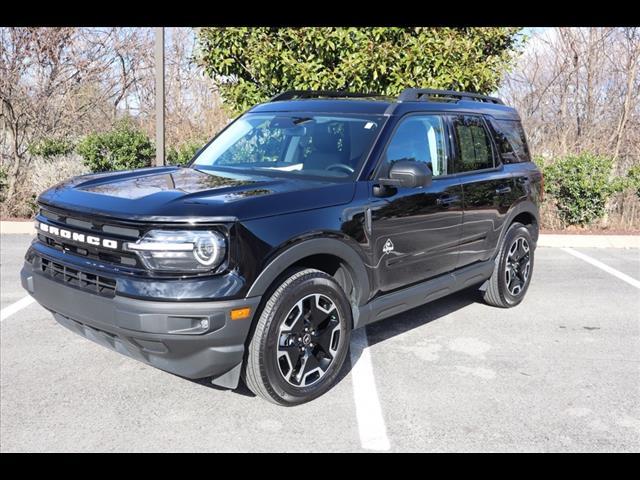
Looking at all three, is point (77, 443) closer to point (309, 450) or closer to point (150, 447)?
point (150, 447)

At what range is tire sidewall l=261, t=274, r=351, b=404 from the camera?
331 centimetres

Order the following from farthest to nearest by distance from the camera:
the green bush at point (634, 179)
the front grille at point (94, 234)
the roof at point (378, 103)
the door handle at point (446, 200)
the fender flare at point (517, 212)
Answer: the green bush at point (634, 179) → the fender flare at point (517, 212) → the door handle at point (446, 200) → the roof at point (378, 103) → the front grille at point (94, 234)

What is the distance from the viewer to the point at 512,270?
5715 millimetres

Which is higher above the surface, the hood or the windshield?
the windshield

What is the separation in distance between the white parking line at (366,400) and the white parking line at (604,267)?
4.00m

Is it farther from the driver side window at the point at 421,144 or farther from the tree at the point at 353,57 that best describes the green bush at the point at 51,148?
the driver side window at the point at 421,144

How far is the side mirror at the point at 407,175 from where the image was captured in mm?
3809

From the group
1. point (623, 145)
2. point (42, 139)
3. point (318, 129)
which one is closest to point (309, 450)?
point (318, 129)

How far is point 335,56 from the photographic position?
28.0 feet

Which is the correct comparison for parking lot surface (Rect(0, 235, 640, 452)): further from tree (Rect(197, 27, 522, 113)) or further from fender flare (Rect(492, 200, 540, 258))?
tree (Rect(197, 27, 522, 113))

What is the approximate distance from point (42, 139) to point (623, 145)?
38.9ft

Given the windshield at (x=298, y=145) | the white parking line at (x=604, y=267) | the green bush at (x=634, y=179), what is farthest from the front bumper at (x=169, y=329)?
the green bush at (x=634, y=179)

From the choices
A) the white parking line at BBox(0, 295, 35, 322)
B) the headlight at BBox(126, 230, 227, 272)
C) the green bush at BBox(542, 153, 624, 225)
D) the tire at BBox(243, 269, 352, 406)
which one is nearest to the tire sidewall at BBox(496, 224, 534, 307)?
the tire at BBox(243, 269, 352, 406)

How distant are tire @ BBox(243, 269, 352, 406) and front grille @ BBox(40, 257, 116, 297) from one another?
32.9 inches
